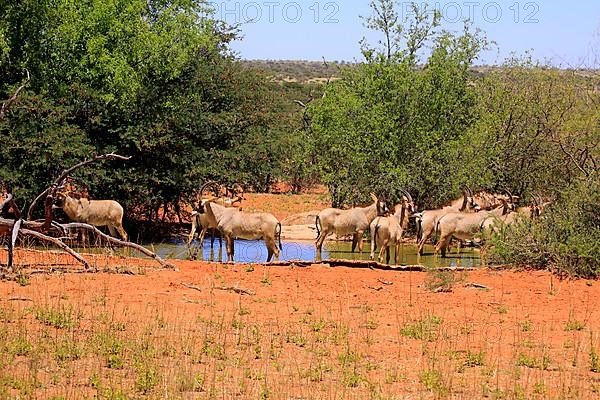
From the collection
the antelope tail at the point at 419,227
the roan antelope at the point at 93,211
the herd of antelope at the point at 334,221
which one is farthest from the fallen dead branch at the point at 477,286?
the roan antelope at the point at 93,211

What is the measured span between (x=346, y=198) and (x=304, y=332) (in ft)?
52.5

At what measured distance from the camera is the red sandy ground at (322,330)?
8.20m

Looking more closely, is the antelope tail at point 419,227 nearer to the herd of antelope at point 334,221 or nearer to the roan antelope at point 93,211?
the herd of antelope at point 334,221

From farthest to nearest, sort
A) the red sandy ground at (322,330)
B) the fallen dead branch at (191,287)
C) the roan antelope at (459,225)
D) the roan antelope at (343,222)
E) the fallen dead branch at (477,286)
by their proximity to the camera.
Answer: the roan antelope at (459,225), the roan antelope at (343,222), the fallen dead branch at (477,286), the fallen dead branch at (191,287), the red sandy ground at (322,330)

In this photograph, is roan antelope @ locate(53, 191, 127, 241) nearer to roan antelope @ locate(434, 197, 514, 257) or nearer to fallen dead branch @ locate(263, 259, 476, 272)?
fallen dead branch @ locate(263, 259, 476, 272)

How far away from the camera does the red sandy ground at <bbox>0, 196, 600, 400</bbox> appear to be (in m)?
8.20

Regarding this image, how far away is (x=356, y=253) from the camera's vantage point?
22438 mm

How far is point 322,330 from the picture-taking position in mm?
10633

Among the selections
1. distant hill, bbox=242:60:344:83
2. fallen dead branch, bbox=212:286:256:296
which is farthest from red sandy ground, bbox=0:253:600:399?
distant hill, bbox=242:60:344:83

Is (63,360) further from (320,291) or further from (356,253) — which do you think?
(356,253)

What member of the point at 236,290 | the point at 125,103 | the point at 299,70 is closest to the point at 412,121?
the point at 125,103

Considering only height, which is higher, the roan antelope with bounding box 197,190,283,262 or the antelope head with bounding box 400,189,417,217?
the antelope head with bounding box 400,189,417,217

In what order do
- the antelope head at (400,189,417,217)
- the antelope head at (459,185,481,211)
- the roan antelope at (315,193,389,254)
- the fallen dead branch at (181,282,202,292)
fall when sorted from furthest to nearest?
the antelope head at (459,185,481,211)
the antelope head at (400,189,417,217)
the roan antelope at (315,193,389,254)
the fallen dead branch at (181,282,202,292)

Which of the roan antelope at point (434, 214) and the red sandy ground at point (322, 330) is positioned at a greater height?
the roan antelope at point (434, 214)
